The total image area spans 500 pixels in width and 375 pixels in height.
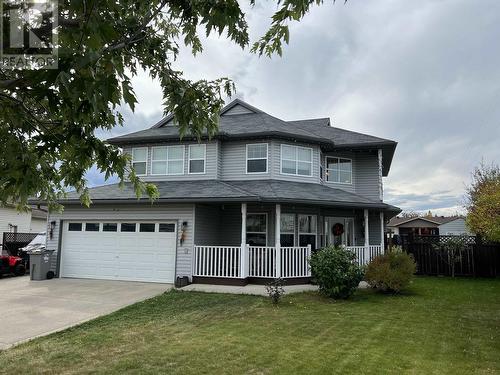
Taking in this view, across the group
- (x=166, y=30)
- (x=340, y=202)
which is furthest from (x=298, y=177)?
(x=166, y=30)

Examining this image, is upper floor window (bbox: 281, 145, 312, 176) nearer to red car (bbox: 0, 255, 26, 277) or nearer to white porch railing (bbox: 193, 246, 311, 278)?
white porch railing (bbox: 193, 246, 311, 278)

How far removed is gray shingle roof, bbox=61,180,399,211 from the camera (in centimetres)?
1321

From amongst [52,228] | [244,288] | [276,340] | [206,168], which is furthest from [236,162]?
[276,340]

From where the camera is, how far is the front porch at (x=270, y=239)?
43.7 ft

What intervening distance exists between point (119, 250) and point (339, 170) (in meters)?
10.4

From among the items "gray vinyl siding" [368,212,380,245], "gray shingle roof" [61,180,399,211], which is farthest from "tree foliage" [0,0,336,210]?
"gray vinyl siding" [368,212,380,245]

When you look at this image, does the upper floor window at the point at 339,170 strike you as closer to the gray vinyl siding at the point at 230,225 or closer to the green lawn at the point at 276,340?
the gray vinyl siding at the point at 230,225

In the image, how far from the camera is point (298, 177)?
16234 mm

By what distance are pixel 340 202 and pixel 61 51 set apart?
12.6m

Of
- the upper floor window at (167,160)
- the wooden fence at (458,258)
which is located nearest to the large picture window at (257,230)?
the upper floor window at (167,160)

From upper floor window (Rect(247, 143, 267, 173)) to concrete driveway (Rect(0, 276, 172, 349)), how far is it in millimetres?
5918

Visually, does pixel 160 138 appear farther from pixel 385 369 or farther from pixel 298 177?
pixel 385 369

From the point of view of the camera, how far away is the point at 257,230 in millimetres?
15656

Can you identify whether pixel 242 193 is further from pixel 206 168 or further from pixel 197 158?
pixel 197 158
